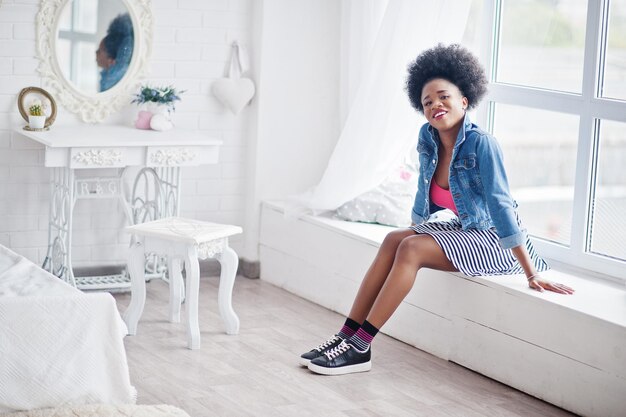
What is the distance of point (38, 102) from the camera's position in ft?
15.8

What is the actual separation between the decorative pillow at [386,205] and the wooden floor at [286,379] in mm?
567

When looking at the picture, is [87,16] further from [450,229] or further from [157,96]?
[450,229]

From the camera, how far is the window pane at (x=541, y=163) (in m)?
4.42

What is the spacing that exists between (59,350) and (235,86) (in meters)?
2.49

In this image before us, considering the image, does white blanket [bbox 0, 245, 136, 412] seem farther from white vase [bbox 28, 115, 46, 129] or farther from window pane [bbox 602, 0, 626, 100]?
window pane [bbox 602, 0, 626, 100]

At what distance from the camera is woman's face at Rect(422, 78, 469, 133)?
394 cm

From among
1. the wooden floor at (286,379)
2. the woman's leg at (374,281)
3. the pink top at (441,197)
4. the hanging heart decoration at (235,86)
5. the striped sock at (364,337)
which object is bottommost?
the wooden floor at (286,379)

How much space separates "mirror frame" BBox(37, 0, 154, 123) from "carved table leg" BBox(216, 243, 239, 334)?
1.22m

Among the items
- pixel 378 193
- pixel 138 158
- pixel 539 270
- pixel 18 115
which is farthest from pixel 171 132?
pixel 539 270

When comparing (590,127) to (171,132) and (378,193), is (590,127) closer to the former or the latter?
(378,193)

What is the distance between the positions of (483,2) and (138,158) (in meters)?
1.83

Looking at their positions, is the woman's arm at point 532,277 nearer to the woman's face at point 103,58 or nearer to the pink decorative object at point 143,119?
the pink decorative object at point 143,119

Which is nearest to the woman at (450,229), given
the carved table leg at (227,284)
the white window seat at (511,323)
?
the white window seat at (511,323)

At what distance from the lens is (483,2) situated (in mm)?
4793
